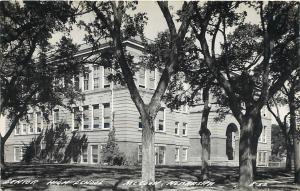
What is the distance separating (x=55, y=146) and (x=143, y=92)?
1225cm

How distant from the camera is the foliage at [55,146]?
1580 inches

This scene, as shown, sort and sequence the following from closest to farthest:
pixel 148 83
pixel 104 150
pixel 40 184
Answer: pixel 40 184 < pixel 104 150 < pixel 148 83

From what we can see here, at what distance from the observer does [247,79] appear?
22875 millimetres

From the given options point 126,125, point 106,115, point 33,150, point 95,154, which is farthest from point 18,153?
point 126,125

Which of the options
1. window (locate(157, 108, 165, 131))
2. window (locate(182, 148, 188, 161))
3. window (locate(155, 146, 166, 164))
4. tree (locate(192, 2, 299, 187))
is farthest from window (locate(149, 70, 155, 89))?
tree (locate(192, 2, 299, 187))

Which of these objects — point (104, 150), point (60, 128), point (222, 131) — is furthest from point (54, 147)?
point (222, 131)

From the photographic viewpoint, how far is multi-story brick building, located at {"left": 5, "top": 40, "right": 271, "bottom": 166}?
35.8m

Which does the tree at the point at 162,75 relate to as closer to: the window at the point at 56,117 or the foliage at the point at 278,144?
the window at the point at 56,117

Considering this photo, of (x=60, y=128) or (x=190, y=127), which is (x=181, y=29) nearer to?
(x=60, y=128)

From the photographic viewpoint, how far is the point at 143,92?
36.8 metres

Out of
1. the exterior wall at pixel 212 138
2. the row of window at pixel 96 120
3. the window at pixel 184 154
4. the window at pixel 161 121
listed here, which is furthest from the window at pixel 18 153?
the exterior wall at pixel 212 138

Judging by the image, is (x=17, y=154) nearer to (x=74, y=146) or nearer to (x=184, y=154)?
(x=74, y=146)

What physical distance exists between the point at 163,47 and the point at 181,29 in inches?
334

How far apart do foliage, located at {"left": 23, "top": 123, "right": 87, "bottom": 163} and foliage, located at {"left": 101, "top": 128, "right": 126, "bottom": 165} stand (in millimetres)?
4844
